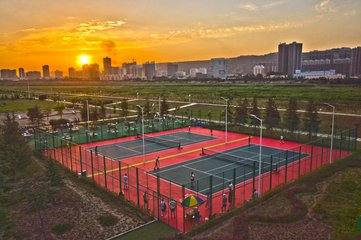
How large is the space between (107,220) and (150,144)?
24.4 meters

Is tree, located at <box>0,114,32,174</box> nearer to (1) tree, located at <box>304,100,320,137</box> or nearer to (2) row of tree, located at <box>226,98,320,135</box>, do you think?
(2) row of tree, located at <box>226,98,320,135</box>

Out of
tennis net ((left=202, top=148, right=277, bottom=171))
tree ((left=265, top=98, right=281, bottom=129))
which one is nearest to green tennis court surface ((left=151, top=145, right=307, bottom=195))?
tennis net ((left=202, top=148, right=277, bottom=171))

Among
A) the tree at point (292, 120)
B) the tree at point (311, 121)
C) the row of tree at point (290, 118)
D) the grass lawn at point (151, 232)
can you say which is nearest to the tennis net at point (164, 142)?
the row of tree at point (290, 118)

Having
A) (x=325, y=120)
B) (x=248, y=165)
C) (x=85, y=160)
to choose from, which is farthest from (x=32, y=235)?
(x=325, y=120)

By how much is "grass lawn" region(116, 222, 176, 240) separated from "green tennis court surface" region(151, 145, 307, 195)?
5.99 m

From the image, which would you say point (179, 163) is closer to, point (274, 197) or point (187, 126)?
point (274, 197)

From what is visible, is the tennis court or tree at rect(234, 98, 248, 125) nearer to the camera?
the tennis court

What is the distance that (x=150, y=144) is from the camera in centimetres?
4722

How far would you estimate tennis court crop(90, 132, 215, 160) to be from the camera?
42.2m

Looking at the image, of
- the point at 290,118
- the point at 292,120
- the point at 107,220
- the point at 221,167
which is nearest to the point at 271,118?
the point at 290,118

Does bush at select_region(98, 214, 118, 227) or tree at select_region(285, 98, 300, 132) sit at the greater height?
tree at select_region(285, 98, 300, 132)

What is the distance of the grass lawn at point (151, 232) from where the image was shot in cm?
2088

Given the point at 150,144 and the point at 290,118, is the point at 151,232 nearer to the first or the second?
the point at 150,144

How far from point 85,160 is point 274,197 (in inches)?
837
